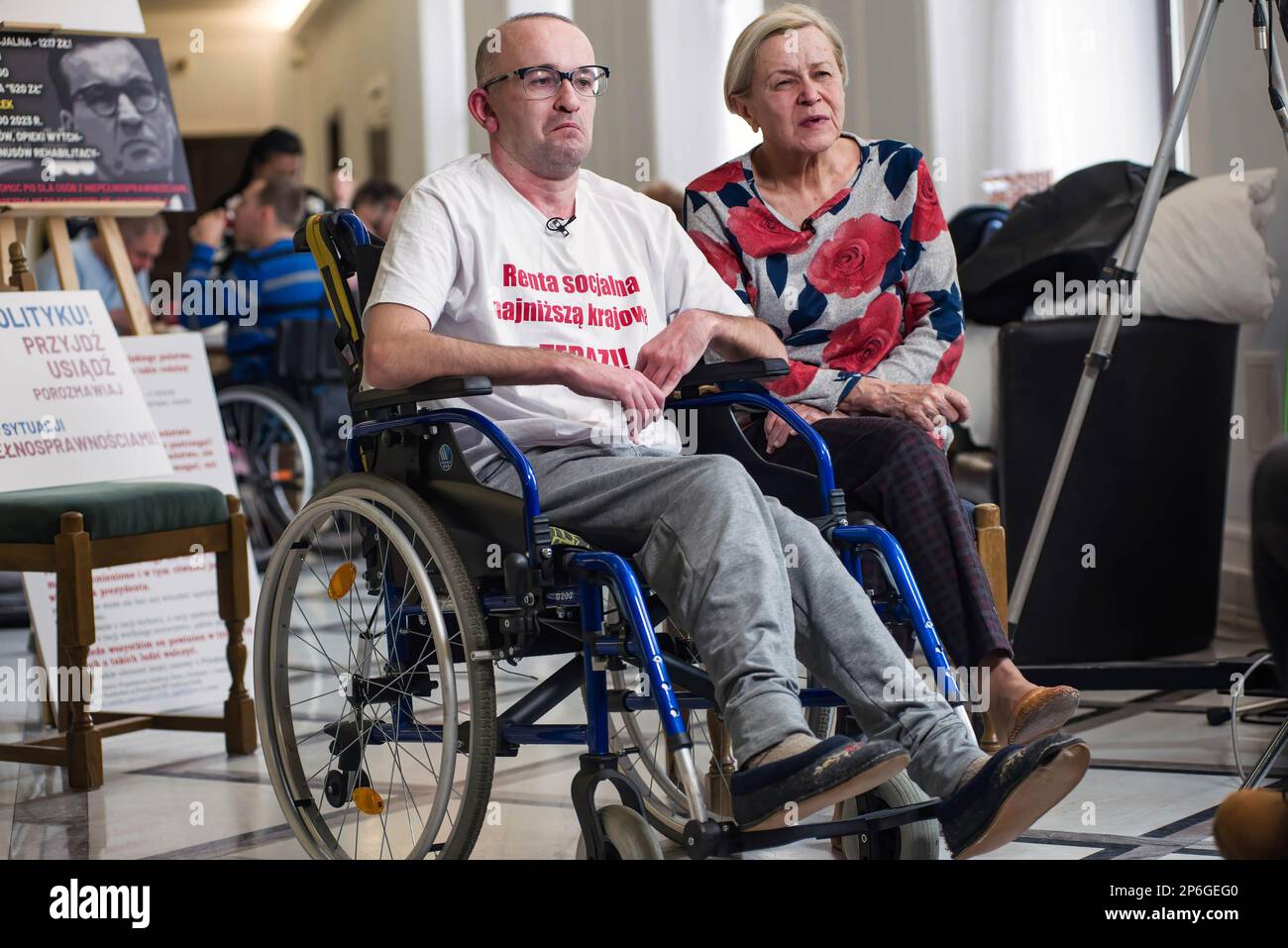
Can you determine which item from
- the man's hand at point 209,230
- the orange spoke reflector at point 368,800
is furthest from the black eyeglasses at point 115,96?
the man's hand at point 209,230

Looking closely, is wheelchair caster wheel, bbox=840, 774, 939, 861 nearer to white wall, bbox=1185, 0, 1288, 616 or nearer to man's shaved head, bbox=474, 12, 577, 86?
man's shaved head, bbox=474, 12, 577, 86

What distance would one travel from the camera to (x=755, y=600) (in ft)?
5.91

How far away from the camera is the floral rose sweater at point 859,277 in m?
2.55

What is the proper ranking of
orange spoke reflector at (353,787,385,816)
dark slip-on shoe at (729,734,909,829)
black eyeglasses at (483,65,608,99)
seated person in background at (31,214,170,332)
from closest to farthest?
dark slip-on shoe at (729,734,909,829)
orange spoke reflector at (353,787,385,816)
black eyeglasses at (483,65,608,99)
seated person in background at (31,214,170,332)

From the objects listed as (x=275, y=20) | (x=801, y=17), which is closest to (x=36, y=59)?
(x=801, y=17)

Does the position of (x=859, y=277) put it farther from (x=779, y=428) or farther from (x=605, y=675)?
(x=605, y=675)

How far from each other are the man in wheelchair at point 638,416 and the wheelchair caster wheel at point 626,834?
14 cm

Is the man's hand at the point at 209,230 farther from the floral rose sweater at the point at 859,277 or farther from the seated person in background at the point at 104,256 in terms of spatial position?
the floral rose sweater at the point at 859,277

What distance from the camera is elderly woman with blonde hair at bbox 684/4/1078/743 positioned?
2.48 m

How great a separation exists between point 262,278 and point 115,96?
2.54 m

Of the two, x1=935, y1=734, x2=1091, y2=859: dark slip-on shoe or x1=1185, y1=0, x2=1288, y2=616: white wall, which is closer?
x1=935, y1=734, x2=1091, y2=859: dark slip-on shoe

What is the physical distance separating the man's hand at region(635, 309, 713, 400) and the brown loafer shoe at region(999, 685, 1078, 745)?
608 mm

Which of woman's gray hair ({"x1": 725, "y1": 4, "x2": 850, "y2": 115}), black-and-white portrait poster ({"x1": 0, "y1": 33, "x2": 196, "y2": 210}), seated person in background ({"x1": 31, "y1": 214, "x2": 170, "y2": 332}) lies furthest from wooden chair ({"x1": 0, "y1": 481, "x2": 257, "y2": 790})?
seated person in background ({"x1": 31, "y1": 214, "x2": 170, "y2": 332})

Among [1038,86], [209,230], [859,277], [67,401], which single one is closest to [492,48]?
[859,277]
